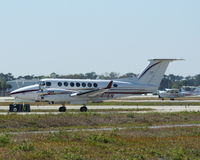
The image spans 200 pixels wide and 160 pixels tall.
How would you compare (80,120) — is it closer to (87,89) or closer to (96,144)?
(96,144)

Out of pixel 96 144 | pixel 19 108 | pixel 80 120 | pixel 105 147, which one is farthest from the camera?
pixel 19 108

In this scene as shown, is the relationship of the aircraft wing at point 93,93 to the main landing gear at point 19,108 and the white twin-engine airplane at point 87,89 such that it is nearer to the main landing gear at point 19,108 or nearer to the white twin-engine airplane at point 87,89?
the white twin-engine airplane at point 87,89

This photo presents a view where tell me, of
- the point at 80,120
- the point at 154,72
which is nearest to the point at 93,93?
the point at 154,72

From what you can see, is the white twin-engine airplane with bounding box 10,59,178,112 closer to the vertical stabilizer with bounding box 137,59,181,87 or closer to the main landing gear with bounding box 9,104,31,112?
the vertical stabilizer with bounding box 137,59,181,87

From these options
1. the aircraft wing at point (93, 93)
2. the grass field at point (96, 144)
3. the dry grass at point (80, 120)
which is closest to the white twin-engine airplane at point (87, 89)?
the aircraft wing at point (93, 93)

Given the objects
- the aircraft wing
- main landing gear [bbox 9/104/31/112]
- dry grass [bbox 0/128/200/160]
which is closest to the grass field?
dry grass [bbox 0/128/200/160]

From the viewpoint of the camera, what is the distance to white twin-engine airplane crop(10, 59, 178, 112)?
53.2m

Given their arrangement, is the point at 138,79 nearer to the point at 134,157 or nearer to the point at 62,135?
the point at 62,135

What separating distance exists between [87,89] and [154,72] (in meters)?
8.06

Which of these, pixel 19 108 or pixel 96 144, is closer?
pixel 96 144

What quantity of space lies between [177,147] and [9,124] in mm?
13290

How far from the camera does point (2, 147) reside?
70.1 feet

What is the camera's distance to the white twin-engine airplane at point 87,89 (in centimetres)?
5317

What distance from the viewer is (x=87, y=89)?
55.2m
